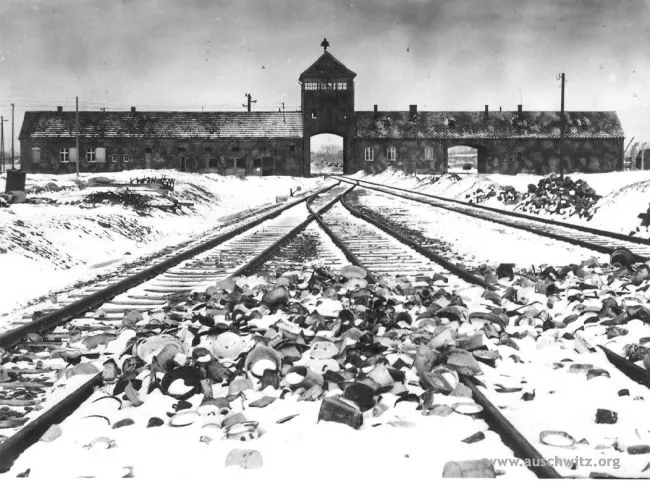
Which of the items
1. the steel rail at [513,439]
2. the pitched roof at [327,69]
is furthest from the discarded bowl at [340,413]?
the pitched roof at [327,69]

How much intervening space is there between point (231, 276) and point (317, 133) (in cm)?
5638

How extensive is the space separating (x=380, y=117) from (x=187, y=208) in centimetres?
4991

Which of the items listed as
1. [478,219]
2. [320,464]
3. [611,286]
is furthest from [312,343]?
[478,219]

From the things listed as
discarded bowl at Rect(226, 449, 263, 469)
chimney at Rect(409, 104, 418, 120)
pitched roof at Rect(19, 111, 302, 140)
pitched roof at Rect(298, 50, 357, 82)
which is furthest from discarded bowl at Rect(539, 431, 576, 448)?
chimney at Rect(409, 104, 418, 120)

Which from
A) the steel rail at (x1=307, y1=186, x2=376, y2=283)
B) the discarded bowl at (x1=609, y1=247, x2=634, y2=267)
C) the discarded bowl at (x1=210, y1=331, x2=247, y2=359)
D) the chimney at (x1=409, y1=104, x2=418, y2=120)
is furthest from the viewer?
the chimney at (x1=409, y1=104, x2=418, y2=120)

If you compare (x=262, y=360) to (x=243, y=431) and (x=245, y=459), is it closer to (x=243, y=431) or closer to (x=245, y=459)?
(x=243, y=431)

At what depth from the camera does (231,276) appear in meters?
7.55

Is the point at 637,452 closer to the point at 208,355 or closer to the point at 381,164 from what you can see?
the point at 208,355

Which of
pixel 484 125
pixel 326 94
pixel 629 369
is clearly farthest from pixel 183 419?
pixel 484 125

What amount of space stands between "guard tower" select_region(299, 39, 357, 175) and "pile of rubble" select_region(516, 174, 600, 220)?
4206 cm

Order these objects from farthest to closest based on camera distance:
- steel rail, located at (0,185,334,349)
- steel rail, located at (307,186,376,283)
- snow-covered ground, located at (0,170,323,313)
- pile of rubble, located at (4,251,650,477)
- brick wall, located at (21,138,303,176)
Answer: brick wall, located at (21,138,303,176) → snow-covered ground, located at (0,170,323,313) → steel rail, located at (307,186,376,283) → steel rail, located at (0,185,334,349) → pile of rubble, located at (4,251,650,477)

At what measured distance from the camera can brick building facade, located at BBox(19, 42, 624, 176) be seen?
6144 centimetres

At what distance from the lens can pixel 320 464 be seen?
9.75 feet

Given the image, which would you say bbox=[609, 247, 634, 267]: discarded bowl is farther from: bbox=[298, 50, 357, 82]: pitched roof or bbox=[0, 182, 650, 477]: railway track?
bbox=[298, 50, 357, 82]: pitched roof
